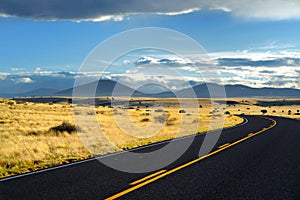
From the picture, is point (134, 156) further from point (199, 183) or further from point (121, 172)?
point (199, 183)

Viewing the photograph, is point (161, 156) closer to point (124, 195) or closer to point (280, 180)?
point (280, 180)

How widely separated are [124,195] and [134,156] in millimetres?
5462

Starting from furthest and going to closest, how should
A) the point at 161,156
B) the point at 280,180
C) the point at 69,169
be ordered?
the point at 161,156 → the point at 69,169 → the point at 280,180

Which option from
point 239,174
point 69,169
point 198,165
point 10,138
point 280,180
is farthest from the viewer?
point 10,138

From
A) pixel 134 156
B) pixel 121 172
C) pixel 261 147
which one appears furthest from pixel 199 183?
pixel 261 147

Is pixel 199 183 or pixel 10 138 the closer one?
pixel 199 183

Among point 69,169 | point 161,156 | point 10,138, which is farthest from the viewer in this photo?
point 10,138

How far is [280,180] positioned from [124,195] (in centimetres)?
398

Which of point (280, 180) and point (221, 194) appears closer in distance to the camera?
point (221, 194)

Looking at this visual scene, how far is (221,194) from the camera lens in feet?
23.1

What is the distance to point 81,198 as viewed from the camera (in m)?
6.65

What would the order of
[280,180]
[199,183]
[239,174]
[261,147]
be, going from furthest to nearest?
[261,147]
[239,174]
[280,180]
[199,183]

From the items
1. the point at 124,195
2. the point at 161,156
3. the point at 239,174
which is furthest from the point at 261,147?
the point at 124,195

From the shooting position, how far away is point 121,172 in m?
9.32
